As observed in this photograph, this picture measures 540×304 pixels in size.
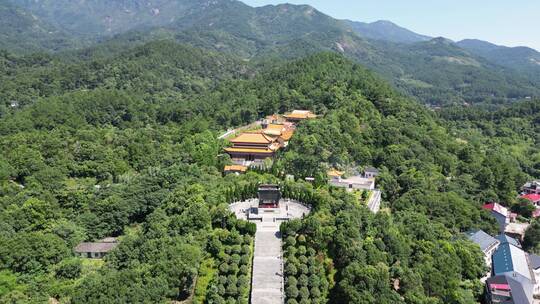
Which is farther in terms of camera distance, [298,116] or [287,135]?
[298,116]

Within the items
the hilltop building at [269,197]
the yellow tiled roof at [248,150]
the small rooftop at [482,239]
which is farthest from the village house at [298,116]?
the hilltop building at [269,197]

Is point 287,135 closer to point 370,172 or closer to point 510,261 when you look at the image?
point 370,172

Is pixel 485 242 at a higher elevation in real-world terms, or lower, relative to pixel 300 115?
lower

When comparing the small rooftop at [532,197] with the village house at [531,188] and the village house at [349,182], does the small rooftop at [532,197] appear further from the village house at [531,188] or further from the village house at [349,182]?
the village house at [349,182]

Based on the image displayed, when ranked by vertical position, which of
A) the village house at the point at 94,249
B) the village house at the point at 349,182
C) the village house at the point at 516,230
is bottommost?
the village house at the point at 516,230

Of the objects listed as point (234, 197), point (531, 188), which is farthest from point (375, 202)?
point (531, 188)

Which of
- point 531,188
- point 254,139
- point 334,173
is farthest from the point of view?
point 531,188

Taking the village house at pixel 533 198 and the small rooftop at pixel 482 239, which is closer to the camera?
the small rooftop at pixel 482 239

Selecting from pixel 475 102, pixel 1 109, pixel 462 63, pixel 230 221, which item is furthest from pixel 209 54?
pixel 462 63
